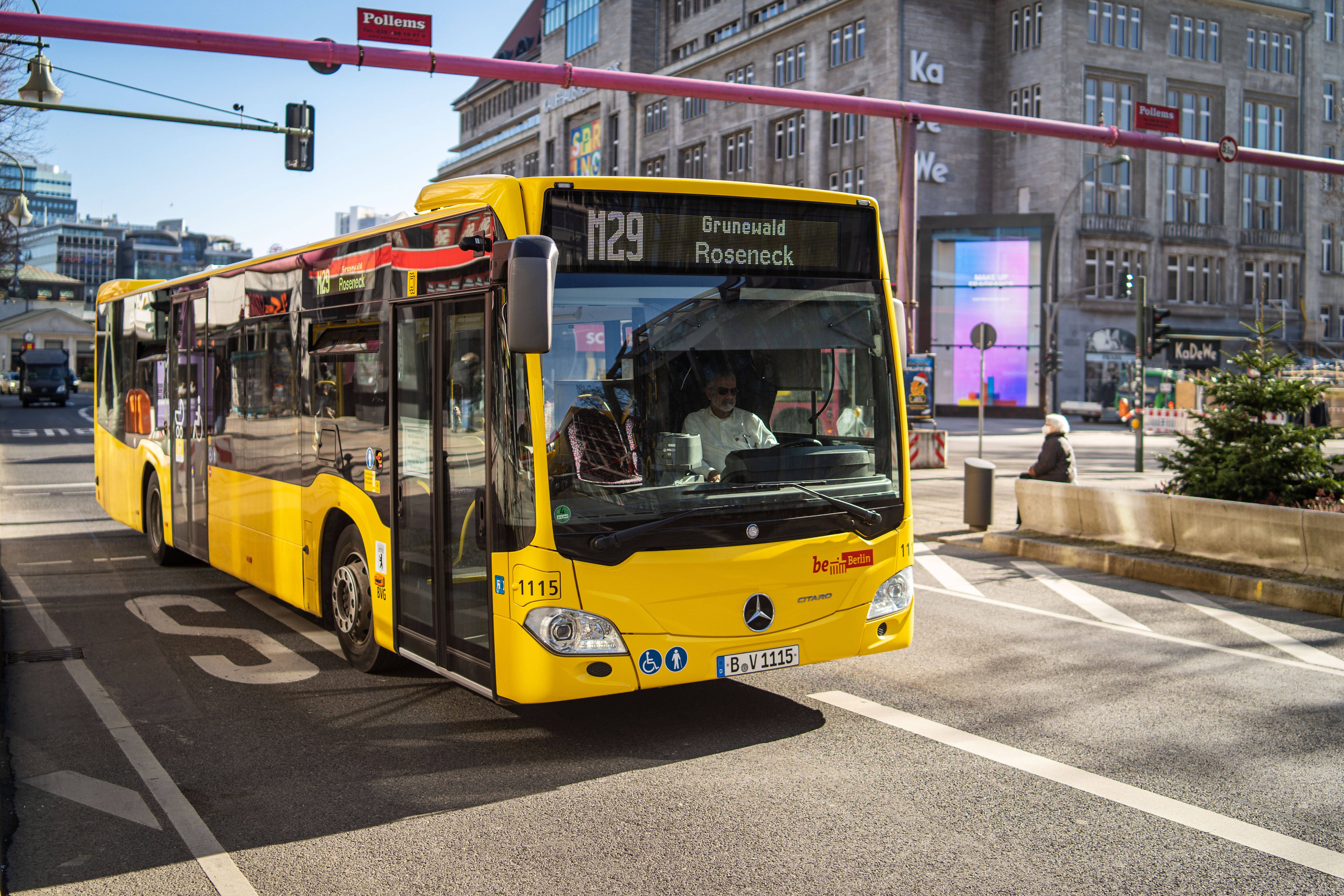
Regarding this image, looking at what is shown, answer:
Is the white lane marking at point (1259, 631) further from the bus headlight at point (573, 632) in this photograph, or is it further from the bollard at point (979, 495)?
the bus headlight at point (573, 632)

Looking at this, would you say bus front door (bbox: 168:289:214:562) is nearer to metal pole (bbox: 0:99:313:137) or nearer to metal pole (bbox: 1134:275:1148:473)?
metal pole (bbox: 0:99:313:137)

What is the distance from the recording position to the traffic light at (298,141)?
1667 centimetres

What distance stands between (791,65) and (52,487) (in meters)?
51.3

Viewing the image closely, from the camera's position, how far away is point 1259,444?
39.0 ft

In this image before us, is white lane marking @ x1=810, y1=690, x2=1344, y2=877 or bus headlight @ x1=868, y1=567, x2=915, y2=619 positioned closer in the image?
white lane marking @ x1=810, y1=690, x2=1344, y2=877

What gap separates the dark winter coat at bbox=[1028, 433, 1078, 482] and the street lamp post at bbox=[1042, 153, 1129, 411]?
41.6 m

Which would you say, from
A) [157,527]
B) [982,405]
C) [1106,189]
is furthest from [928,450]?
[1106,189]

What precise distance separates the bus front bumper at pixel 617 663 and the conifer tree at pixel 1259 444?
765 cm

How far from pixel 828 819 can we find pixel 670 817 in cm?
64

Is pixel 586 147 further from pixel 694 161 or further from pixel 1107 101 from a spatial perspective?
pixel 1107 101

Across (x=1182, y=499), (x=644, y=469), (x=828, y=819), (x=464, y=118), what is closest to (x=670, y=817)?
(x=828, y=819)

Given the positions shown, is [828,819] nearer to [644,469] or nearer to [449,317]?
[644,469]

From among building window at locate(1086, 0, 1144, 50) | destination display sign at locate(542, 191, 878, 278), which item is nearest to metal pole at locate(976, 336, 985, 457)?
destination display sign at locate(542, 191, 878, 278)

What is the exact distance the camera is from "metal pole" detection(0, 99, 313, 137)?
1497 centimetres
